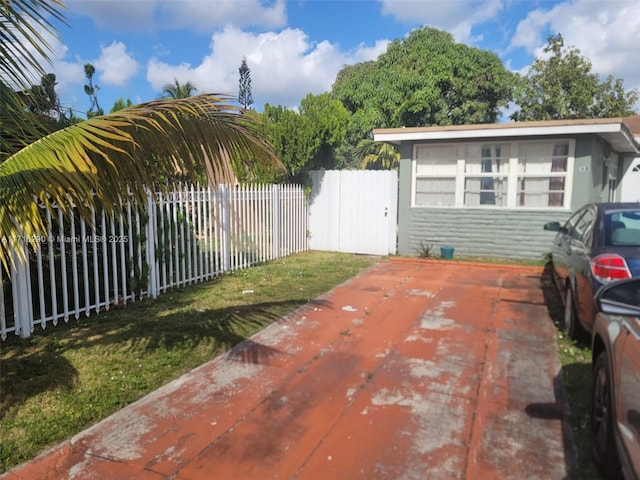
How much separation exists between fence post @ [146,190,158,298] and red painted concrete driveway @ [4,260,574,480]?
245cm

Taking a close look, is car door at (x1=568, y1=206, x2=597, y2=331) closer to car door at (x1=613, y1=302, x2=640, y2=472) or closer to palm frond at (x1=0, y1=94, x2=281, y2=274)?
car door at (x1=613, y1=302, x2=640, y2=472)

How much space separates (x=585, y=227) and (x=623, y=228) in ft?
2.44

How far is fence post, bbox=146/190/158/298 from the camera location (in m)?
6.96

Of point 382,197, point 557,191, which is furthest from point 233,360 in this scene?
point 557,191

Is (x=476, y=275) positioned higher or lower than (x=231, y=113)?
lower

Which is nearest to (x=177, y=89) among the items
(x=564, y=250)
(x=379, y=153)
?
(x=379, y=153)

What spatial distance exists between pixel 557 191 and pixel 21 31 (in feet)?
34.9

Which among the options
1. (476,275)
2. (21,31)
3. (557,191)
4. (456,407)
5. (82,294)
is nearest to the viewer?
(21,31)

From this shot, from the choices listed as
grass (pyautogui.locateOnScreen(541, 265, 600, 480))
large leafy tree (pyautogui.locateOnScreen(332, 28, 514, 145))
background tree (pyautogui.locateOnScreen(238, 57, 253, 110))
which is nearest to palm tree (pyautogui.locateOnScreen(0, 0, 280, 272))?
grass (pyautogui.locateOnScreen(541, 265, 600, 480))

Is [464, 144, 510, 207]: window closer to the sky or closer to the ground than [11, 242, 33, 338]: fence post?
closer to the sky

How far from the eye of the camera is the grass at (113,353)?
3.44 metres

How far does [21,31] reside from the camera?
9.66ft

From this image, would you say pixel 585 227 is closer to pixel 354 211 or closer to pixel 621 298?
pixel 621 298

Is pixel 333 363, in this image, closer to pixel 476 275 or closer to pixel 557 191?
pixel 476 275
